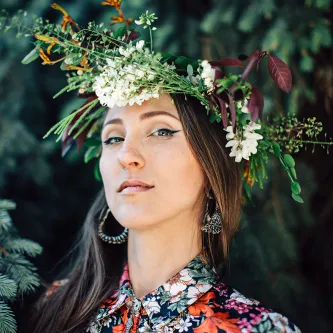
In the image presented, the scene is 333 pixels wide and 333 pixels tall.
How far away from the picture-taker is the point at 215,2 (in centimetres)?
248

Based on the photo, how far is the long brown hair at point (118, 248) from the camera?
1.82 m

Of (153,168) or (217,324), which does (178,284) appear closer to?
(217,324)

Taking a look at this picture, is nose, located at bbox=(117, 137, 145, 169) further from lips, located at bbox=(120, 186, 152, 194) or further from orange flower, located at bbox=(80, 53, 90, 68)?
orange flower, located at bbox=(80, 53, 90, 68)

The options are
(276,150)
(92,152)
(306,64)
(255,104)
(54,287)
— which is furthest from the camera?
(306,64)

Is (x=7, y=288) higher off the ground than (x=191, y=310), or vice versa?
(x=7, y=288)

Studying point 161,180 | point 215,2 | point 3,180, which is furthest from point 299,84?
point 3,180

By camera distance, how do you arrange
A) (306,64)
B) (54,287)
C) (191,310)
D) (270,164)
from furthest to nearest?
1. (270,164)
2. (306,64)
3. (54,287)
4. (191,310)

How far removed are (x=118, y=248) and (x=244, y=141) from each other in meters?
0.66

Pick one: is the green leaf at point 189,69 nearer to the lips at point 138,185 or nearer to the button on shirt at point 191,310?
the lips at point 138,185

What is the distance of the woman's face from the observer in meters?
1.74

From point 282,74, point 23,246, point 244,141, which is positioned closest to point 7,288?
point 23,246

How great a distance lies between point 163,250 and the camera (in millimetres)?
1810

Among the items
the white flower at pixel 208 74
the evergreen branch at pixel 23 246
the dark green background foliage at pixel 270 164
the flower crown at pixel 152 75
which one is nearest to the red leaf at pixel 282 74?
the flower crown at pixel 152 75

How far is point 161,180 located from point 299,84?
998 mm
